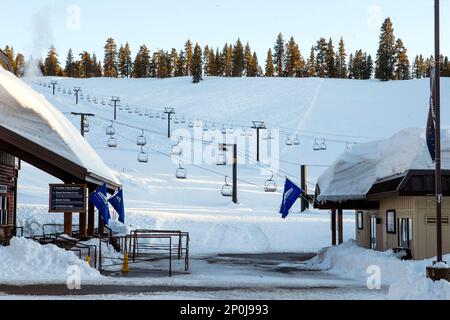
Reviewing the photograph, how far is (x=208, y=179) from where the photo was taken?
60750 millimetres

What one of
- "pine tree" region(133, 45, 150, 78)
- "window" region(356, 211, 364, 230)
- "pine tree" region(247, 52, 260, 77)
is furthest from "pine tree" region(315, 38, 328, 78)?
"window" region(356, 211, 364, 230)

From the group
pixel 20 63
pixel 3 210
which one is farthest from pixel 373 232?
pixel 20 63

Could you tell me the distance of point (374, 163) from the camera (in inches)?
1133

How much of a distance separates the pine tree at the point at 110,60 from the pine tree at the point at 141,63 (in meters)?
11.0

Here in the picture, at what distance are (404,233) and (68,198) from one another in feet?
39.0

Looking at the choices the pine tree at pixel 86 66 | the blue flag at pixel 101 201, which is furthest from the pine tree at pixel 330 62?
the blue flag at pixel 101 201

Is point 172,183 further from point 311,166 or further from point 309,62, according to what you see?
point 309,62

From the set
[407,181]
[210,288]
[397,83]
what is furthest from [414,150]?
[397,83]

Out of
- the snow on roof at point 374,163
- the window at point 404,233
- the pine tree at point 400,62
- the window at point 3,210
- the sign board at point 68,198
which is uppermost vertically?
the pine tree at point 400,62

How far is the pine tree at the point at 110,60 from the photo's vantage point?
180500mm

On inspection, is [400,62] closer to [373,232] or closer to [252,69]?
[252,69]

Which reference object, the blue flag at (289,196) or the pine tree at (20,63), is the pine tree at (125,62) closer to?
the pine tree at (20,63)

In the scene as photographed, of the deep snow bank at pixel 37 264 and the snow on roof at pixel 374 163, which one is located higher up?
the snow on roof at pixel 374 163
